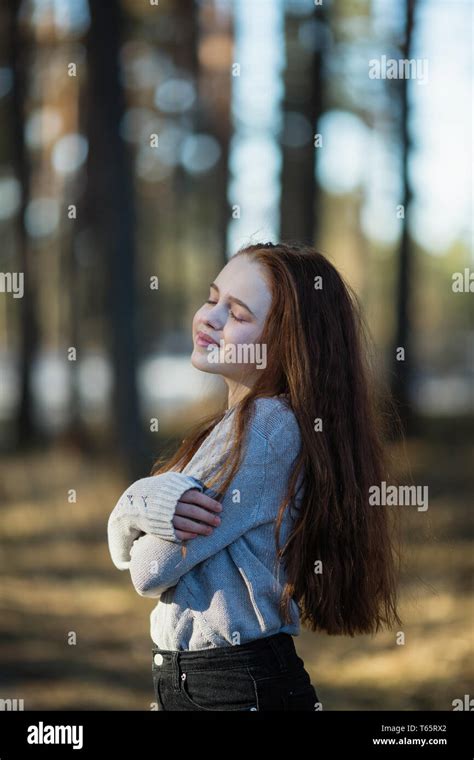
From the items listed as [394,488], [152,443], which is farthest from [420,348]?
[394,488]

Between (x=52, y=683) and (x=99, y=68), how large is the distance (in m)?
3.42

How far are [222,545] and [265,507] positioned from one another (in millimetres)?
109

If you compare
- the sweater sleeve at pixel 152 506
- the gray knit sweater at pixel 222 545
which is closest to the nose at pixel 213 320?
the gray knit sweater at pixel 222 545

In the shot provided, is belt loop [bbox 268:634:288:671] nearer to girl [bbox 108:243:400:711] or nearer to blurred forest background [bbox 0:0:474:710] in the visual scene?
girl [bbox 108:243:400:711]

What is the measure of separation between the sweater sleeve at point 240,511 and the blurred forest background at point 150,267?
157cm

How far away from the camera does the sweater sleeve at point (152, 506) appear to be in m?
1.61

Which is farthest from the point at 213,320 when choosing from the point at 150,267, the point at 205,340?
the point at 150,267

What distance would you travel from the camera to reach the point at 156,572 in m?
1.64

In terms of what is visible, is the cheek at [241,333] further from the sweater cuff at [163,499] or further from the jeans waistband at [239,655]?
the jeans waistband at [239,655]

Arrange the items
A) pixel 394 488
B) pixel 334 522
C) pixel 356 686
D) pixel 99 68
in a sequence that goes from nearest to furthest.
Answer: pixel 334 522 → pixel 394 488 → pixel 356 686 → pixel 99 68

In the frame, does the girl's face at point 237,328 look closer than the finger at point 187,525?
No

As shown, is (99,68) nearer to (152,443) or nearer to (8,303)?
(152,443)

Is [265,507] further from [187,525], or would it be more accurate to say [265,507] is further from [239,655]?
[239,655]

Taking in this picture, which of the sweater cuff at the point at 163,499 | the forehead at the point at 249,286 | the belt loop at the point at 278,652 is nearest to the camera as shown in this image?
the sweater cuff at the point at 163,499
